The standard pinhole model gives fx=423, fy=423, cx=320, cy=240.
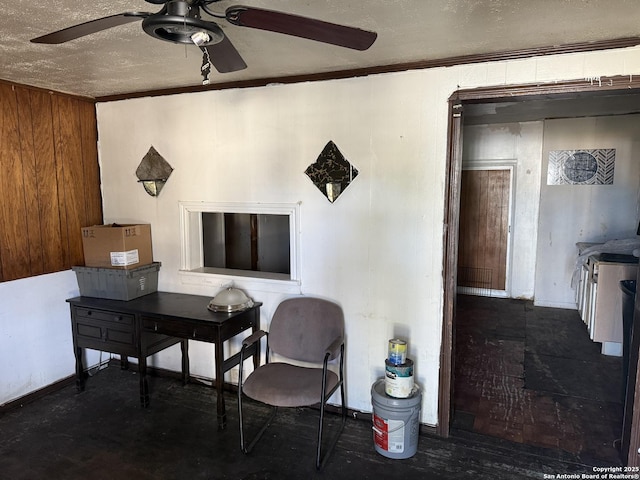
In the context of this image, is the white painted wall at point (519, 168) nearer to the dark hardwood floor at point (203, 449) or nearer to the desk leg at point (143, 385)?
the dark hardwood floor at point (203, 449)

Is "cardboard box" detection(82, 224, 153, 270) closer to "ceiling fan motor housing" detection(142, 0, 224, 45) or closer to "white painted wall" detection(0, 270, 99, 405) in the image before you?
"white painted wall" detection(0, 270, 99, 405)

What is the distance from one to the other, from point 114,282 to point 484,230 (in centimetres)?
455

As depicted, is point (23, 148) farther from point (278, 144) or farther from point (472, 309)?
point (472, 309)

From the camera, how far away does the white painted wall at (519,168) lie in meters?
5.30

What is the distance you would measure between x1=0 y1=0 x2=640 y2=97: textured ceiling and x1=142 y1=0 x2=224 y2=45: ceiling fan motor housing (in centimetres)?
26

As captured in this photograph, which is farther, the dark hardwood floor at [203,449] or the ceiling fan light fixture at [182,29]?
the dark hardwood floor at [203,449]

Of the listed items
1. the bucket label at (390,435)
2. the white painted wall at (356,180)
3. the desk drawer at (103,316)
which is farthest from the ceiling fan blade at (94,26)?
the bucket label at (390,435)

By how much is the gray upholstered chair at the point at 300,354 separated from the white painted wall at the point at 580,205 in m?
3.74

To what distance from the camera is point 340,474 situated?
226 centimetres

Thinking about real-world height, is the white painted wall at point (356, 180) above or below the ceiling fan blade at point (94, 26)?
below

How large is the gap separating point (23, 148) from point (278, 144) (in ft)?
5.82

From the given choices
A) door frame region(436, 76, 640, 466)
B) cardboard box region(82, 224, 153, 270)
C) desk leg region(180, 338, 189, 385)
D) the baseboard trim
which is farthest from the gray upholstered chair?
the baseboard trim

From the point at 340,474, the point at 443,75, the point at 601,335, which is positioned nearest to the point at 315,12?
the point at 443,75

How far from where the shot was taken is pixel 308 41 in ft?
6.79
